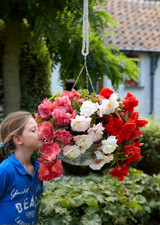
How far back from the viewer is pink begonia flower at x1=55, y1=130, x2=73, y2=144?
1565 millimetres

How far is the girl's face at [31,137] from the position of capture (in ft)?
6.00

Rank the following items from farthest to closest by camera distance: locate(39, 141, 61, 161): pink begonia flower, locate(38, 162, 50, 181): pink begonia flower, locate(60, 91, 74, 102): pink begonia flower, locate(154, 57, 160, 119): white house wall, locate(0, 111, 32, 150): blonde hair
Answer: locate(154, 57, 160, 119): white house wall, locate(0, 111, 32, 150): blonde hair, locate(60, 91, 74, 102): pink begonia flower, locate(38, 162, 50, 181): pink begonia flower, locate(39, 141, 61, 161): pink begonia flower

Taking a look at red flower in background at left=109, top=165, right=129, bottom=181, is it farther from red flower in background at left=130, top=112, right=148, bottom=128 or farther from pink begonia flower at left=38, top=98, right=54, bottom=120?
pink begonia flower at left=38, top=98, right=54, bottom=120

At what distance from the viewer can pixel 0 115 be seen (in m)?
3.90

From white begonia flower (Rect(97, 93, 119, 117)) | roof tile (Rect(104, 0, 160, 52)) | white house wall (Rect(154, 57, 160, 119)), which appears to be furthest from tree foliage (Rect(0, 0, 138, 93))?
white house wall (Rect(154, 57, 160, 119))

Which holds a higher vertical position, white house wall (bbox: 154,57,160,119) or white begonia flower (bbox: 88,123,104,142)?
white begonia flower (bbox: 88,123,104,142)

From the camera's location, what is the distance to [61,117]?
1573 millimetres


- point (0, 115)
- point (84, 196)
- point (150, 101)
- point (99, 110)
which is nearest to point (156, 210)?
point (84, 196)

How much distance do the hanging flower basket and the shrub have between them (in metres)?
3.58

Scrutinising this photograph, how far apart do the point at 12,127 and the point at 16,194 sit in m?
0.44

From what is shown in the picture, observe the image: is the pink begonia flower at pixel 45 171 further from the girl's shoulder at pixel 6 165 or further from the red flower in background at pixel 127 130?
the red flower in background at pixel 127 130

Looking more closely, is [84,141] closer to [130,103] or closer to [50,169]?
[50,169]

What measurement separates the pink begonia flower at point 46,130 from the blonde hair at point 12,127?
0.31 meters

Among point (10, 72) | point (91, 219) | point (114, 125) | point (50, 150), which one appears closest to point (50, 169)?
point (50, 150)
